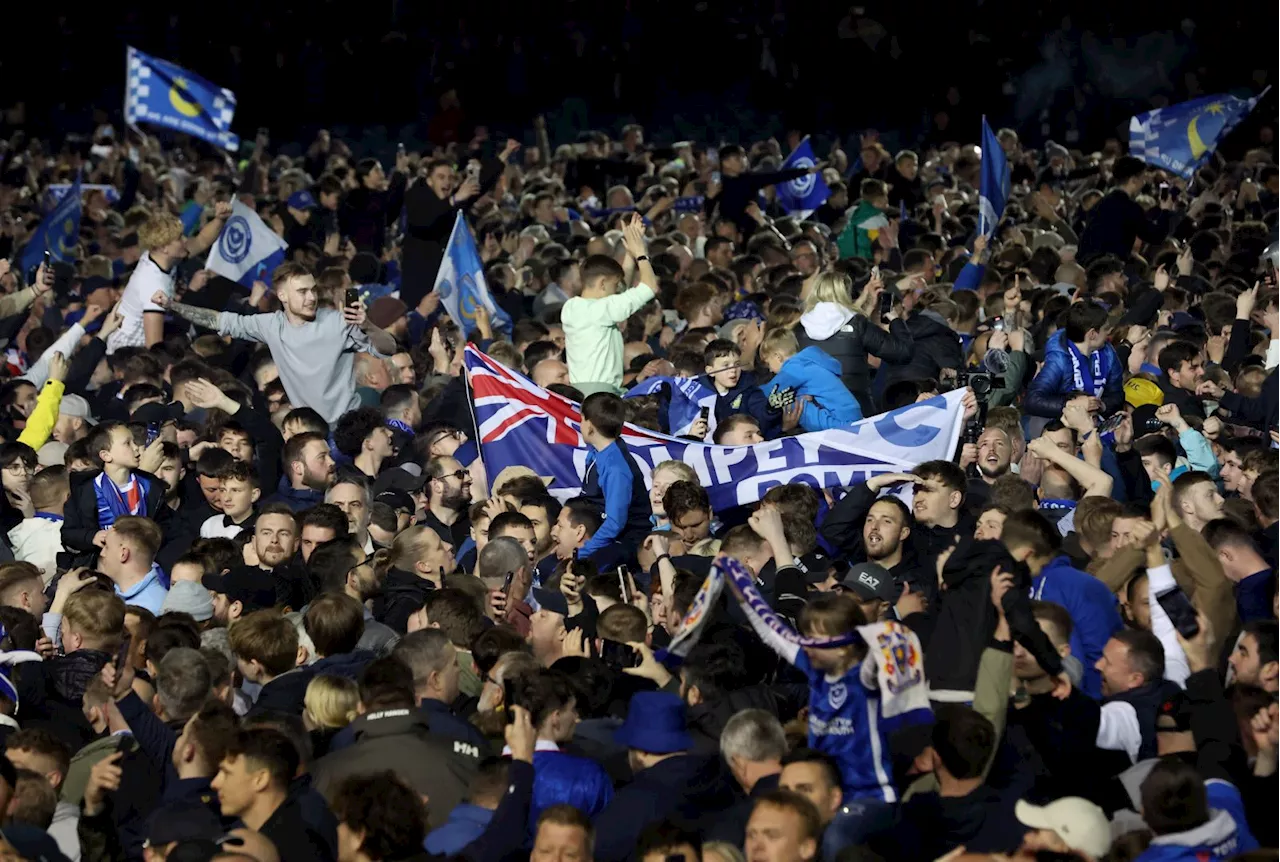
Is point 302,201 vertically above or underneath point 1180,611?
underneath

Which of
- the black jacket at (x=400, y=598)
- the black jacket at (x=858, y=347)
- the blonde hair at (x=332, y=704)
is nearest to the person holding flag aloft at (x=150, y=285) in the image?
the black jacket at (x=858, y=347)

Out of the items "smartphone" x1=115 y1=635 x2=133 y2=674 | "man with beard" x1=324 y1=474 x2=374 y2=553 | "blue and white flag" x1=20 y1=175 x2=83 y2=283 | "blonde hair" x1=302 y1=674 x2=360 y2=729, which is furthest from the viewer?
"blue and white flag" x1=20 y1=175 x2=83 y2=283

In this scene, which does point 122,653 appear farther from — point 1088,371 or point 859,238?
point 859,238

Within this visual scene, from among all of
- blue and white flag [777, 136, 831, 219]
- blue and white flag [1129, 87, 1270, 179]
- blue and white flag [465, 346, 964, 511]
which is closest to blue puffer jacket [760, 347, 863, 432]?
blue and white flag [465, 346, 964, 511]

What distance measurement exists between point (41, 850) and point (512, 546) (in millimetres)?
3313

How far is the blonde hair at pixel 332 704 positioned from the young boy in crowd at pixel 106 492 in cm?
326

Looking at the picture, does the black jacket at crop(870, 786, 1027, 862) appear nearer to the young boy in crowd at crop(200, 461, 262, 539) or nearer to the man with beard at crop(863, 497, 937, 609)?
the man with beard at crop(863, 497, 937, 609)

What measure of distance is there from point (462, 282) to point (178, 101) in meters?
7.64

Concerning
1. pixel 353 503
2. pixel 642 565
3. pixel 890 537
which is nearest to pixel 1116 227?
pixel 890 537

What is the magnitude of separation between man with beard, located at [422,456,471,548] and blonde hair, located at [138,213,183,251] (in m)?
4.14

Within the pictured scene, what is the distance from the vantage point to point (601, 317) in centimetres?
1228

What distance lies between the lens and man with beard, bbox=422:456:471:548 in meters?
10.9

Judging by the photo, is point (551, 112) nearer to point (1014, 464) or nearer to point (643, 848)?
point (1014, 464)

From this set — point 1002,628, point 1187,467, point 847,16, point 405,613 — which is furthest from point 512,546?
point 847,16
